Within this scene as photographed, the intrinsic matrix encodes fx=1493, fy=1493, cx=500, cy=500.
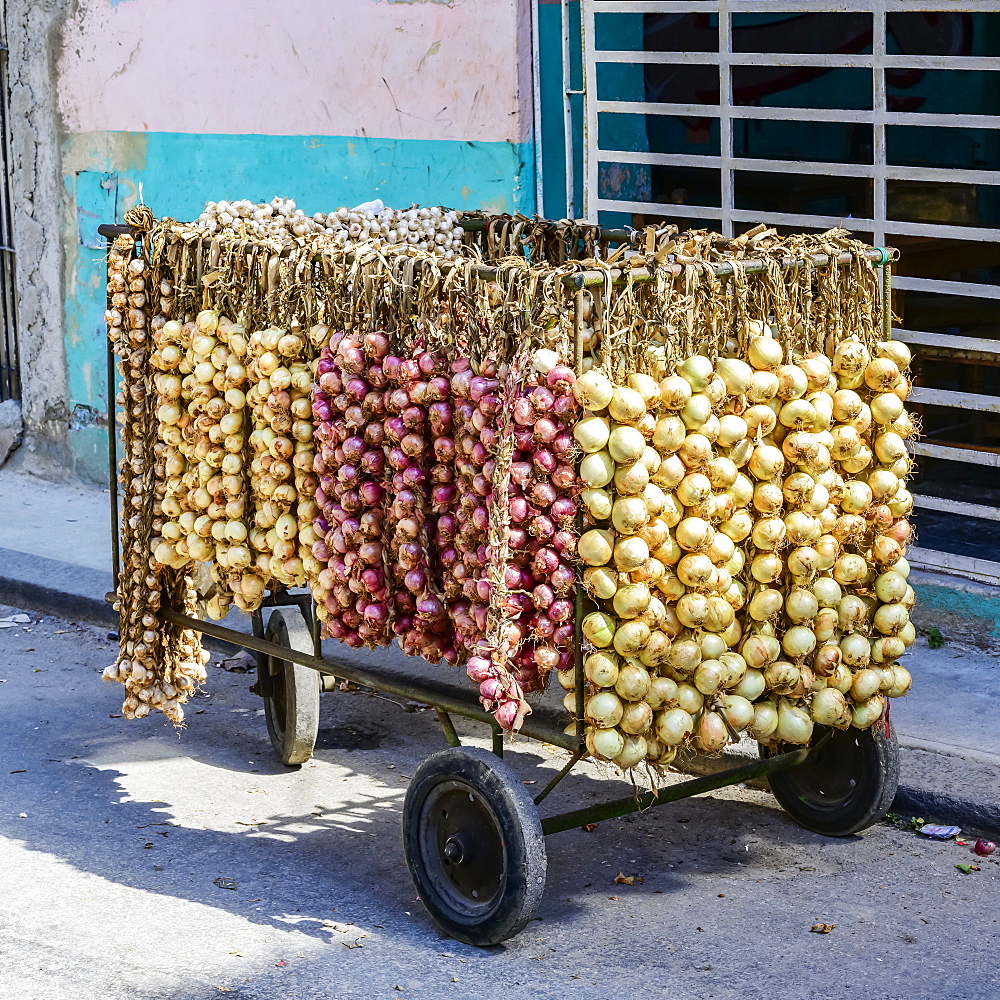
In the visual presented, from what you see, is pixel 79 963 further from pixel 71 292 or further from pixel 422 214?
pixel 71 292

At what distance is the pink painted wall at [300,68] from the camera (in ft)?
21.7

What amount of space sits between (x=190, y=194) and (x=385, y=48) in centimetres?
154

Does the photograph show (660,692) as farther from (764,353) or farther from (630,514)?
(764,353)

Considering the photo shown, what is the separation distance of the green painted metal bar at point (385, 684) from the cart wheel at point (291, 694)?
158 mm

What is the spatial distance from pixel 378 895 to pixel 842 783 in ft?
4.47

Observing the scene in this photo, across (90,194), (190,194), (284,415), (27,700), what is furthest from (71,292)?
(284,415)

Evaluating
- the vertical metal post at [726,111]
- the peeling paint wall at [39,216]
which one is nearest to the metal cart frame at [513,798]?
the vertical metal post at [726,111]

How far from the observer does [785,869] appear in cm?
416

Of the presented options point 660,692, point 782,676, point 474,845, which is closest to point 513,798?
point 474,845

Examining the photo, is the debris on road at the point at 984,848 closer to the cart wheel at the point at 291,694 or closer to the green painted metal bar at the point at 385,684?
the green painted metal bar at the point at 385,684

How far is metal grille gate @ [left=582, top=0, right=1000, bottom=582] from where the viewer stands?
5648 mm

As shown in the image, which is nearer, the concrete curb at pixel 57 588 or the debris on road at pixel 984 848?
the debris on road at pixel 984 848

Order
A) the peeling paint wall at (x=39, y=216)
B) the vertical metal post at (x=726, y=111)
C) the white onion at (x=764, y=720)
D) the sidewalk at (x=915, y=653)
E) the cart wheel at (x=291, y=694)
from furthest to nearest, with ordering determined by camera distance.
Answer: the peeling paint wall at (x=39, y=216)
the vertical metal post at (x=726, y=111)
the cart wheel at (x=291, y=694)
the sidewalk at (x=915, y=653)
the white onion at (x=764, y=720)

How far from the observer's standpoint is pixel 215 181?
7.83 m
